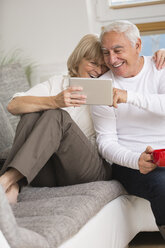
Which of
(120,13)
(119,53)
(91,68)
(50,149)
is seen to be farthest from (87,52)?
(120,13)

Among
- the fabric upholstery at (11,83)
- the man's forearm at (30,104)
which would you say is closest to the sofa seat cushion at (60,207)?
the man's forearm at (30,104)

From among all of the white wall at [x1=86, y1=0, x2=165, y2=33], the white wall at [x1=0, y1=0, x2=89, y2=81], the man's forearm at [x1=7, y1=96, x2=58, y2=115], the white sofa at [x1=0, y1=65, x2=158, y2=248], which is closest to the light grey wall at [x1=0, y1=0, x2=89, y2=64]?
the white wall at [x1=0, y1=0, x2=89, y2=81]

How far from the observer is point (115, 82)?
2.44 m

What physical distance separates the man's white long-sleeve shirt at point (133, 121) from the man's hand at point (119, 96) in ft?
0.24

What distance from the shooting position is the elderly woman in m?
2.02

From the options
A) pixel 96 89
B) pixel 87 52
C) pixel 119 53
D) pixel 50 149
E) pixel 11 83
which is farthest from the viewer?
pixel 11 83

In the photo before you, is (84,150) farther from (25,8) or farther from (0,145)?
(25,8)

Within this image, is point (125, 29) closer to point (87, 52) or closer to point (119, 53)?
point (119, 53)

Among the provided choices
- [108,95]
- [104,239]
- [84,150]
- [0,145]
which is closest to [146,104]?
[108,95]

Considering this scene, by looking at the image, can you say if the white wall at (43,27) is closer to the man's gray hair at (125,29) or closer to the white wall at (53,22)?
the white wall at (53,22)

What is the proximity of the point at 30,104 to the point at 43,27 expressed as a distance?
1964mm

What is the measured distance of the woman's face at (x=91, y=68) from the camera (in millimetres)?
2523

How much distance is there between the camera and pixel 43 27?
4086 millimetres

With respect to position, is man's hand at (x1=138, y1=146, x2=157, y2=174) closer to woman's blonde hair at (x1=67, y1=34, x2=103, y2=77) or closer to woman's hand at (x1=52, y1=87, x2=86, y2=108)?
woman's hand at (x1=52, y1=87, x2=86, y2=108)
